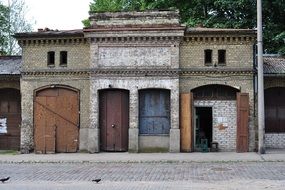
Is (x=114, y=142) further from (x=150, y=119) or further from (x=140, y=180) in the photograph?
(x=140, y=180)

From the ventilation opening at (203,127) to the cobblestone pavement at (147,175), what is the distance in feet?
16.5

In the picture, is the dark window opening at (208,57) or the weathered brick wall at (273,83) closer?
the dark window opening at (208,57)

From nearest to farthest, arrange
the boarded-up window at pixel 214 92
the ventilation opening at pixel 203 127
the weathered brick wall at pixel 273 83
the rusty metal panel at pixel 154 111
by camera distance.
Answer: the rusty metal panel at pixel 154 111 → the boarded-up window at pixel 214 92 → the ventilation opening at pixel 203 127 → the weathered brick wall at pixel 273 83

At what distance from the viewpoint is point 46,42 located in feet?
90.0

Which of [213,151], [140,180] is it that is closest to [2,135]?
[213,151]

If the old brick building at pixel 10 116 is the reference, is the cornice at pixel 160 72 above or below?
above

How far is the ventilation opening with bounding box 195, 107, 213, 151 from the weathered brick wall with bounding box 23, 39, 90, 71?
21.5 feet

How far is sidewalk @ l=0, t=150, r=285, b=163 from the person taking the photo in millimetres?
23080

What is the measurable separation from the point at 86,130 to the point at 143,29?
6.00 metres

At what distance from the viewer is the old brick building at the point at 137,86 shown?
26.4 metres

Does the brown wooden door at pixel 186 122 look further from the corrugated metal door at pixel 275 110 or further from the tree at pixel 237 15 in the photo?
the tree at pixel 237 15

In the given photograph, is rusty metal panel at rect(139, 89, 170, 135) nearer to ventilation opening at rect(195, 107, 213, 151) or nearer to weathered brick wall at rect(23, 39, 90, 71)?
ventilation opening at rect(195, 107, 213, 151)

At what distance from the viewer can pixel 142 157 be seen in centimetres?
2434

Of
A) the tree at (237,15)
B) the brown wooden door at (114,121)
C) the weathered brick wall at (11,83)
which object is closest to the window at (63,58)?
the brown wooden door at (114,121)
